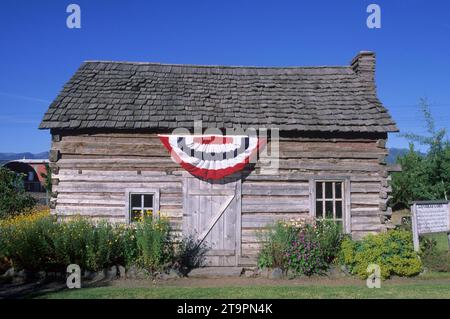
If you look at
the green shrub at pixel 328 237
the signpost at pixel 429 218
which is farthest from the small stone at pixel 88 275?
the signpost at pixel 429 218

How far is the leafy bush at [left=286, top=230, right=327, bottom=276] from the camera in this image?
1069 cm

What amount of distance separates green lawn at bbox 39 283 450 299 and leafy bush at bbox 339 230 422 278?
1082mm

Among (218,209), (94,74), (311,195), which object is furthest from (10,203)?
(311,195)

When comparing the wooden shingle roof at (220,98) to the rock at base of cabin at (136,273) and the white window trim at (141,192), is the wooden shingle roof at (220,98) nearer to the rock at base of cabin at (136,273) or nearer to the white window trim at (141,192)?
the white window trim at (141,192)

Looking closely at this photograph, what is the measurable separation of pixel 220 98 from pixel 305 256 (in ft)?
17.1

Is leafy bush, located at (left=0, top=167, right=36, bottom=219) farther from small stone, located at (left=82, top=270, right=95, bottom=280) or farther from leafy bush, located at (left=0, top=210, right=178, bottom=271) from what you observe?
small stone, located at (left=82, top=270, right=95, bottom=280)

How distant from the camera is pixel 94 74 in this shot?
45.0 feet

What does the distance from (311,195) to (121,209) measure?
512 centimetres

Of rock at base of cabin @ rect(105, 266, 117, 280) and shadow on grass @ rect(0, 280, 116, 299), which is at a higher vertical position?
rock at base of cabin @ rect(105, 266, 117, 280)

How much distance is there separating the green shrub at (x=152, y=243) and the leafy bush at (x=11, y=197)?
808 cm

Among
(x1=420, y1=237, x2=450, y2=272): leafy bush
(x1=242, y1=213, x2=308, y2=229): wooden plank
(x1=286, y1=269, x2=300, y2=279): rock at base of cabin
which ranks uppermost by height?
(x1=242, y1=213, x2=308, y2=229): wooden plank

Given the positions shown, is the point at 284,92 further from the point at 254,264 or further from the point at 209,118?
the point at 254,264

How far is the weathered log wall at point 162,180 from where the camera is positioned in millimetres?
11820

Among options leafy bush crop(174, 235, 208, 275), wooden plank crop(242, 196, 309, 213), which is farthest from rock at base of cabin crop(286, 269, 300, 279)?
leafy bush crop(174, 235, 208, 275)
